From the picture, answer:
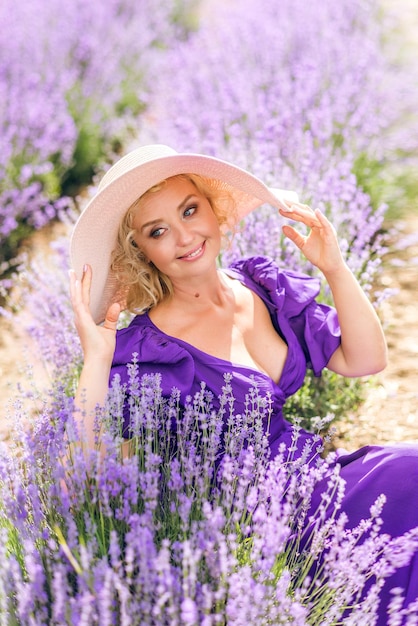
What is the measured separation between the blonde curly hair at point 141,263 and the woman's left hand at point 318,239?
0.23 m

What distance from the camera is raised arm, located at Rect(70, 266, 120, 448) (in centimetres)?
178

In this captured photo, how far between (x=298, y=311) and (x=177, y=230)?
19.5 inches

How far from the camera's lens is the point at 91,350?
6.06ft

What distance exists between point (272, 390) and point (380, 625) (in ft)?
2.16

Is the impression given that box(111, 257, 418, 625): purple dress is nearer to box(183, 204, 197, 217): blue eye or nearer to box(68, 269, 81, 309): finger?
box(68, 269, 81, 309): finger

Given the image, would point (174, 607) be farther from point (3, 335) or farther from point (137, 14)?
point (137, 14)

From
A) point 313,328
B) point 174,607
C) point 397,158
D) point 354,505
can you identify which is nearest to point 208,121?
point 397,158

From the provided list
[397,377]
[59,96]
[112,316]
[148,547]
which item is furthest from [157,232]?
[59,96]

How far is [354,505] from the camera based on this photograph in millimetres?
1836

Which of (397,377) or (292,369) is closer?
(292,369)

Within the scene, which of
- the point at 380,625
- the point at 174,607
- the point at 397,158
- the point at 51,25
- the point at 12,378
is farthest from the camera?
the point at 51,25

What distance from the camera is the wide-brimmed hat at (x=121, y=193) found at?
183cm

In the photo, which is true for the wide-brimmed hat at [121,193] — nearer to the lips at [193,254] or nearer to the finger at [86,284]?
the finger at [86,284]

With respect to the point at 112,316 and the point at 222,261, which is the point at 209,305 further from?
the point at 222,261
